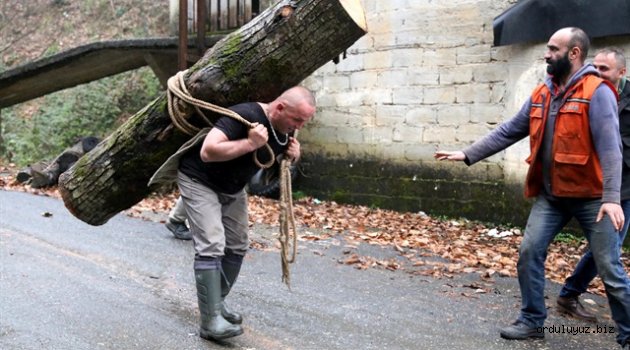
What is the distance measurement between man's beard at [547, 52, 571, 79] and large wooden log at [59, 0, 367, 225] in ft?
4.32

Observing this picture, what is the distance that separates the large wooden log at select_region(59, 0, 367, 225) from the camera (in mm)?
3920

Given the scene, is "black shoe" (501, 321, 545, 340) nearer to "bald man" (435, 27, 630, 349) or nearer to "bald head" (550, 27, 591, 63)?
"bald man" (435, 27, 630, 349)

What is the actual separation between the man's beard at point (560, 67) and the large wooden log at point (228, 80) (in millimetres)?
1318

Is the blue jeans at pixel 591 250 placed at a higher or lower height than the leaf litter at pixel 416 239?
higher

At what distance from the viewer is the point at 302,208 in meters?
10.4

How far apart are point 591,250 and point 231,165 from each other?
95.3 inches

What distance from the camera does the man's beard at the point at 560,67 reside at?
4.28 metres

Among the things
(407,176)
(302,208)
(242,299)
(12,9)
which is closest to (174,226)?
(242,299)

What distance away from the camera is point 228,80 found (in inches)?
163

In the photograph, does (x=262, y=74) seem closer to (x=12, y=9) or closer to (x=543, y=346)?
(x=543, y=346)

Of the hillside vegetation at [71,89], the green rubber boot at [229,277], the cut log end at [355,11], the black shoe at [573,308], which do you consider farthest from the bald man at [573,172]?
the hillside vegetation at [71,89]

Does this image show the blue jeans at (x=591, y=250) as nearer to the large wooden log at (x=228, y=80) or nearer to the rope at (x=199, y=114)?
the rope at (x=199, y=114)

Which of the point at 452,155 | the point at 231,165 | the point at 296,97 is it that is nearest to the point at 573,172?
the point at 452,155

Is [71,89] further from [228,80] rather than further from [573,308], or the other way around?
[573,308]
